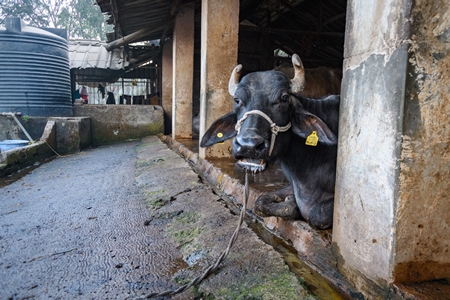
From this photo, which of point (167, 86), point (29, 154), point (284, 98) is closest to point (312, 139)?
point (284, 98)

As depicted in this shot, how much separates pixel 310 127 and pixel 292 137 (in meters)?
0.19

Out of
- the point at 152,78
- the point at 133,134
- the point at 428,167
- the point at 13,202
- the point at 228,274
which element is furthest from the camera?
the point at 152,78

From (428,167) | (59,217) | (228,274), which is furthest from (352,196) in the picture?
(59,217)

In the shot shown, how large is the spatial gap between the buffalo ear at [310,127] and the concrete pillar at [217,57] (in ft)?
8.81

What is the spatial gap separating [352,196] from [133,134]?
9480 millimetres

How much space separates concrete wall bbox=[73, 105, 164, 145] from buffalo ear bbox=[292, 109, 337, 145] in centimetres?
868

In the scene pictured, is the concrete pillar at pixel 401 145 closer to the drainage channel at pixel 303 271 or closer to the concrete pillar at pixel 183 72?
the drainage channel at pixel 303 271

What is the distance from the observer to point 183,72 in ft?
27.5

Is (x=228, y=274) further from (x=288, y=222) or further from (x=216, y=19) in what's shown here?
(x=216, y=19)

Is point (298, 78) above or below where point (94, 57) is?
below

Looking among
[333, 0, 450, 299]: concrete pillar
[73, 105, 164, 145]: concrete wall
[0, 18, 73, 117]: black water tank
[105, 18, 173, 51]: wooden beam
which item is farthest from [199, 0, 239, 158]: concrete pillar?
[0, 18, 73, 117]: black water tank

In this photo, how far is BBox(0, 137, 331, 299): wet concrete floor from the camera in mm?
1938

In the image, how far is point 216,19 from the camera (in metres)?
4.93

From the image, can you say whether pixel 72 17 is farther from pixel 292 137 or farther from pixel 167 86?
pixel 292 137
